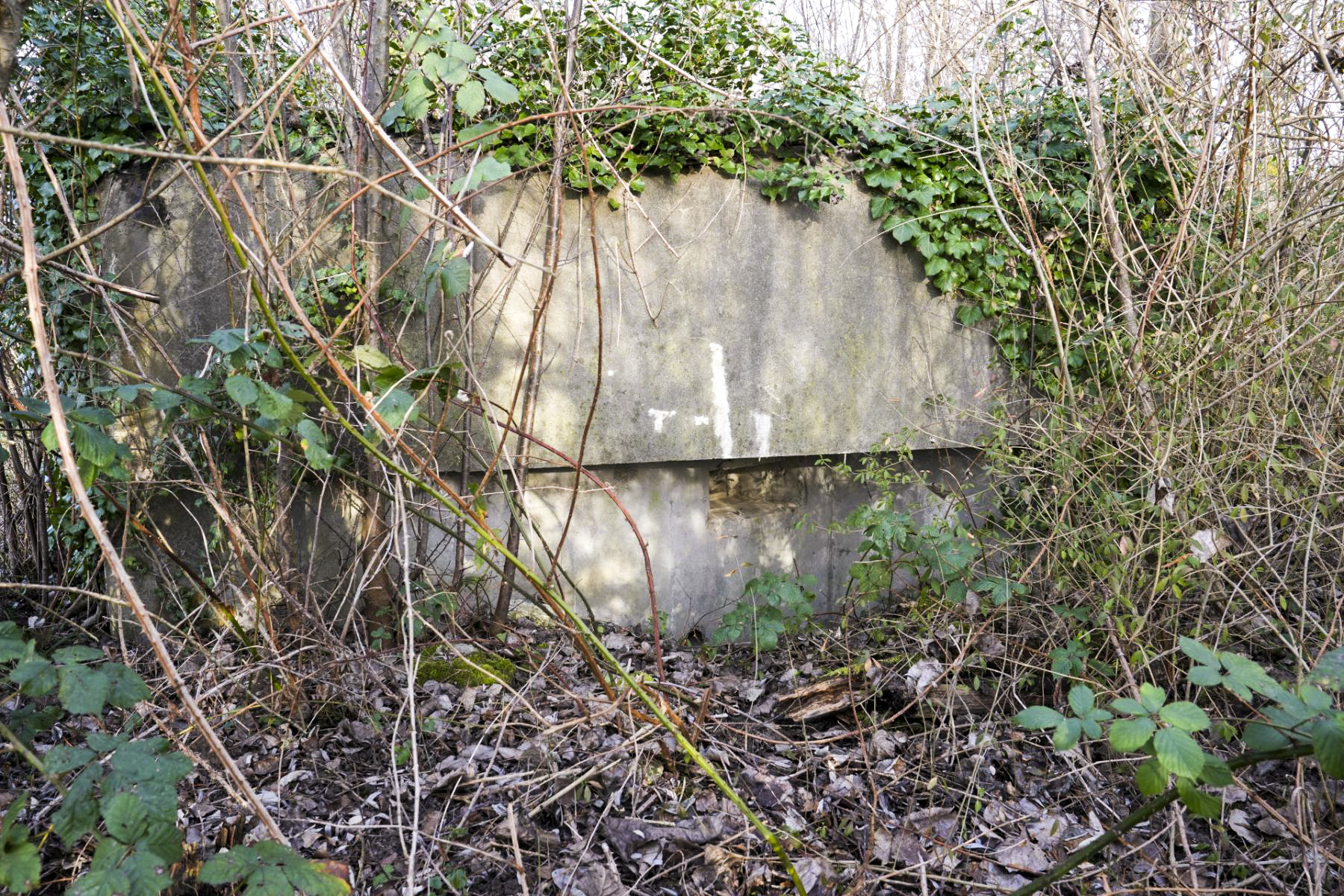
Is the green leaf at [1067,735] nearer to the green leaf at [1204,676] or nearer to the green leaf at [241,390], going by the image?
the green leaf at [1204,676]

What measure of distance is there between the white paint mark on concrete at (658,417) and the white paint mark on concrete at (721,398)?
0.22 metres

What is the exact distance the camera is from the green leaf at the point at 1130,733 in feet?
5.33

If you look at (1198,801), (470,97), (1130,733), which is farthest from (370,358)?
(1198,801)

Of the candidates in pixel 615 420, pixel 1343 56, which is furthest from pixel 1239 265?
pixel 615 420

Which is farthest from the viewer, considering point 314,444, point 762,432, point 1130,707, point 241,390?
point 762,432

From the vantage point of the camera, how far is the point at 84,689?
5.02ft

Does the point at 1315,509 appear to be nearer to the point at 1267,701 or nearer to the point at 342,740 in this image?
the point at 1267,701

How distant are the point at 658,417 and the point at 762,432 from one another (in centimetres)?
49

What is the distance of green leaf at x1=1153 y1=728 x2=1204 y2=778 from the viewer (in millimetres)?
1562

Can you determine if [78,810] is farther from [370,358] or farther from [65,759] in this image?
[370,358]

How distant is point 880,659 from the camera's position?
3.28 metres

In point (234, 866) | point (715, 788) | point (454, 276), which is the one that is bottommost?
point (715, 788)

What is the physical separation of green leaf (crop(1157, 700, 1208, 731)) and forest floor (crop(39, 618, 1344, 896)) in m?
0.70

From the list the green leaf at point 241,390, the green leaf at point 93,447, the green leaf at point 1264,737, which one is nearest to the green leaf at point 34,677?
the green leaf at point 93,447
